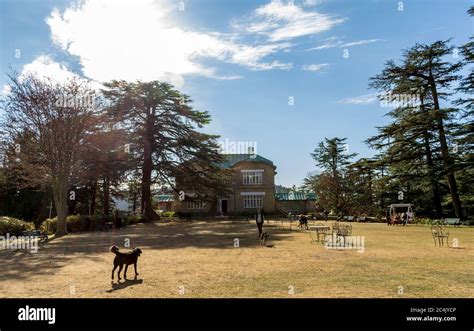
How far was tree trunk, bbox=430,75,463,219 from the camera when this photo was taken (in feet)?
110

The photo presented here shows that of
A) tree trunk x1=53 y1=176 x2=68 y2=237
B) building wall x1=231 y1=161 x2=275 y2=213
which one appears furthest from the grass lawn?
building wall x1=231 y1=161 x2=275 y2=213

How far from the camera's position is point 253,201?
52.7 metres

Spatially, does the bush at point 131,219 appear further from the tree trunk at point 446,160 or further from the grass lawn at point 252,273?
the tree trunk at point 446,160

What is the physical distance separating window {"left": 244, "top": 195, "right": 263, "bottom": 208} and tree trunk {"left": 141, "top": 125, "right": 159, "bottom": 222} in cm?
1747

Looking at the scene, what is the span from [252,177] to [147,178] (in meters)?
19.2

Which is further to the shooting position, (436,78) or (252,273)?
(436,78)

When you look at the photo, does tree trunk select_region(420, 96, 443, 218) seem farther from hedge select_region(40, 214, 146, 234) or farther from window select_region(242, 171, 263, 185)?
hedge select_region(40, 214, 146, 234)

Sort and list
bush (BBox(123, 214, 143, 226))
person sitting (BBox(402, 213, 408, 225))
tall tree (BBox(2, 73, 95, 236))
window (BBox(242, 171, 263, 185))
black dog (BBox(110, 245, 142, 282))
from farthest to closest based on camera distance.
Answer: window (BBox(242, 171, 263, 185))
person sitting (BBox(402, 213, 408, 225))
bush (BBox(123, 214, 143, 226))
tall tree (BBox(2, 73, 95, 236))
black dog (BBox(110, 245, 142, 282))

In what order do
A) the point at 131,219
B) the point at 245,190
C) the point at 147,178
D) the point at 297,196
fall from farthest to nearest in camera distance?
the point at 297,196 → the point at 245,190 → the point at 147,178 → the point at 131,219

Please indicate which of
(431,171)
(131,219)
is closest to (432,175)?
(431,171)

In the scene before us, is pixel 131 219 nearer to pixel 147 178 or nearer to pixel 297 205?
pixel 147 178

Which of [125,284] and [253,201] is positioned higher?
[253,201]

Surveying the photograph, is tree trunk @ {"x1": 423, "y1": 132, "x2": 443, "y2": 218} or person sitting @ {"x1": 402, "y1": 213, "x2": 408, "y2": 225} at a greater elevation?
tree trunk @ {"x1": 423, "y1": 132, "x2": 443, "y2": 218}
